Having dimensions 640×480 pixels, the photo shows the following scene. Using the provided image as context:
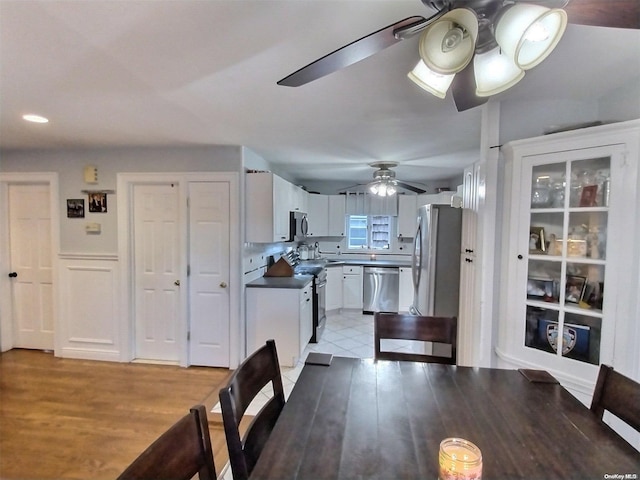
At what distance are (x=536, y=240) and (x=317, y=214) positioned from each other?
3.87m

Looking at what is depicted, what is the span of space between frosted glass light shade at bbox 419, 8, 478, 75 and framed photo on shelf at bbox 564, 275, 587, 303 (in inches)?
61.2

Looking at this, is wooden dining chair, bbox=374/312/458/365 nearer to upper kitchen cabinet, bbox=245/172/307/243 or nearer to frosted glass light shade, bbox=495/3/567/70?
frosted glass light shade, bbox=495/3/567/70

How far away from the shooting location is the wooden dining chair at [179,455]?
2.44 ft

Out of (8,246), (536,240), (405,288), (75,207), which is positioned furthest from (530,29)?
(8,246)

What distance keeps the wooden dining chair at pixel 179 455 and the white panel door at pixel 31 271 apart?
3.90m

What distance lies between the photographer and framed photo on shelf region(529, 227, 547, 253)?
1.93 m

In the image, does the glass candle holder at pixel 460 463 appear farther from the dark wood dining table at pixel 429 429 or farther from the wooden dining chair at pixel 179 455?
the wooden dining chair at pixel 179 455

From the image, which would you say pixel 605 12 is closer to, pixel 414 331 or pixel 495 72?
pixel 495 72

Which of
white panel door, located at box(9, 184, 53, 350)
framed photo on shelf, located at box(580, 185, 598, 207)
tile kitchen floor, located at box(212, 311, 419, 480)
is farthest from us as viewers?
white panel door, located at box(9, 184, 53, 350)

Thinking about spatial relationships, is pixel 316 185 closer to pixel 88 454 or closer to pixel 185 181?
pixel 185 181

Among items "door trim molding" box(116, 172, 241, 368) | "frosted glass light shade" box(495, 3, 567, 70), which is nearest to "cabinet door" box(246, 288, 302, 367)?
"door trim molding" box(116, 172, 241, 368)

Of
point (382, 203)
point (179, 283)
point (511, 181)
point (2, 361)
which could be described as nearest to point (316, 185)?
point (382, 203)

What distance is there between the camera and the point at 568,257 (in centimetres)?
182

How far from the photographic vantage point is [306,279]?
370cm
